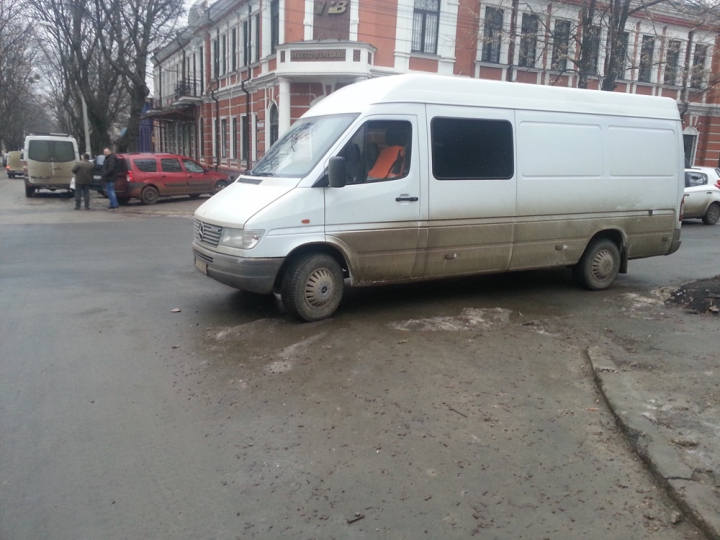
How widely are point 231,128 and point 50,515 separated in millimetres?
30387

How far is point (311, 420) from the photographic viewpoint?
4.46 m

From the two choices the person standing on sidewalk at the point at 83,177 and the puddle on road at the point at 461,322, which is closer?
the puddle on road at the point at 461,322

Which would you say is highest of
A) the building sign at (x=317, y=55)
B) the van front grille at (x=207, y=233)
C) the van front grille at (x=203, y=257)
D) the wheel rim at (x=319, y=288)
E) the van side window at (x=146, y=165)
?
the building sign at (x=317, y=55)

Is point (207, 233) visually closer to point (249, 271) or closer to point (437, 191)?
point (249, 271)

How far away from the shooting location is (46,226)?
48.7ft

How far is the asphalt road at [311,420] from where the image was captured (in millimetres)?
3350

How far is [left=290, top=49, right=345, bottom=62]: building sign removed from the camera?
71.5ft

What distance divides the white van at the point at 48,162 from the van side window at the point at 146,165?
453cm

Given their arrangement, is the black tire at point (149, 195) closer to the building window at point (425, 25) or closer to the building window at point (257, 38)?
the building window at point (257, 38)

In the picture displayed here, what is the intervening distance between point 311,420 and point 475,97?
14.8ft

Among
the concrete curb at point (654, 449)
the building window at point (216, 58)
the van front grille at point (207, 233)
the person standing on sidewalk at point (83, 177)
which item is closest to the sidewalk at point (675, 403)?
the concrete curb at point (654, 449)

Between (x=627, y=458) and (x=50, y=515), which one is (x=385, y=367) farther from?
(x=50, y=515)

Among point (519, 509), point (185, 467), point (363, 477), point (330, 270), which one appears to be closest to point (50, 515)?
point (185, 467)

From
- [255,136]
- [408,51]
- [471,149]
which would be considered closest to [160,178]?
[255,136]
